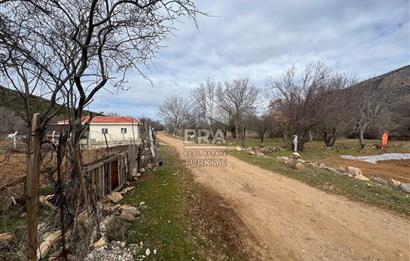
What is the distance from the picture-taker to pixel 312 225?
5586 mm

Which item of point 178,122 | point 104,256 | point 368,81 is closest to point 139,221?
point 104,256

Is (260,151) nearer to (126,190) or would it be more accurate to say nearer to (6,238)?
(126,190)

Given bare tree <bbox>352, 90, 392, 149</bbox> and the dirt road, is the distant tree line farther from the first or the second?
the dirt road

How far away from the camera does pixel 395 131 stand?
4000cm

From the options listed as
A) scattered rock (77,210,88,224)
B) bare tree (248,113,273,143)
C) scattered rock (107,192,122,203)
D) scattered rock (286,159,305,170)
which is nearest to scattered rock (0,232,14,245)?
scattered rock (77,210,88,224)

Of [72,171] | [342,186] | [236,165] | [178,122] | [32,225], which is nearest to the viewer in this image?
[32,225]

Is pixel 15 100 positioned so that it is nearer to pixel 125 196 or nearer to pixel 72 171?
pixel 72 171

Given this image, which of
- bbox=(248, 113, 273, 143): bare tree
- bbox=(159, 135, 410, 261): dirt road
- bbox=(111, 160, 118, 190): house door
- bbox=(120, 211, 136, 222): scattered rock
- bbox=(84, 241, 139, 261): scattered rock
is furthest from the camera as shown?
bbox=(248, 113, 273, 143): bare tree

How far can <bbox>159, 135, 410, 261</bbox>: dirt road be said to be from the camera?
179 inches

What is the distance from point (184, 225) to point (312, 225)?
2.51 m

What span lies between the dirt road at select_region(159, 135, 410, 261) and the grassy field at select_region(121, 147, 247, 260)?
412 millimetres

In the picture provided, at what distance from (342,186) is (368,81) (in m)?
25.5

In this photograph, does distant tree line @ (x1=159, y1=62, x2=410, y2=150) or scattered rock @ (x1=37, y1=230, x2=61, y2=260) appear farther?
distant tree line @ (x1=159, y1=62, x2=410, y2=150)

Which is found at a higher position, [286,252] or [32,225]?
[32,225]
